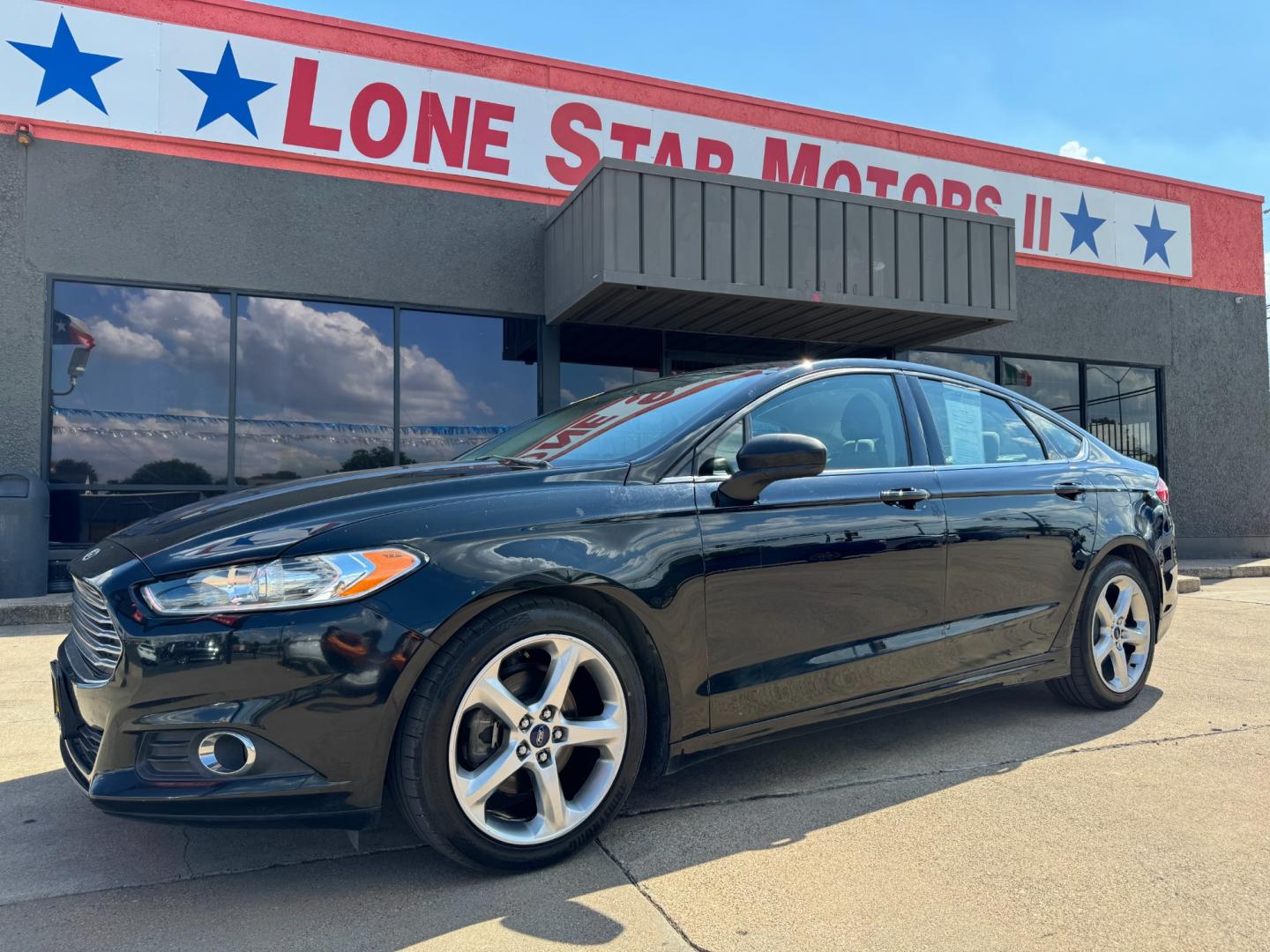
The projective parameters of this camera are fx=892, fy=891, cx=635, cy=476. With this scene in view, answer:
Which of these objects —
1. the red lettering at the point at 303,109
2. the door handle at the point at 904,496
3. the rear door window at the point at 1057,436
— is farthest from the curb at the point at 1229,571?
the red lettering at the point at 303,109

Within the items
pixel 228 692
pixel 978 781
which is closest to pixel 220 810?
pixel 228 692

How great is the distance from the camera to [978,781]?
315 centimetres

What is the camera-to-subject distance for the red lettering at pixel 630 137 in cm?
941

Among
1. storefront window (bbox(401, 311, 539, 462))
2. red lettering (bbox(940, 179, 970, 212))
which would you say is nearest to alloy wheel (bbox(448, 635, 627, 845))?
storefront window (bbox(401, 311, 539, 462))

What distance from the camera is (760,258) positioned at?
792cm

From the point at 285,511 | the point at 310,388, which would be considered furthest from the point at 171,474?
the point at 285,511

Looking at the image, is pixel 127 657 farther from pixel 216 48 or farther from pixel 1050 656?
pixel 216 48

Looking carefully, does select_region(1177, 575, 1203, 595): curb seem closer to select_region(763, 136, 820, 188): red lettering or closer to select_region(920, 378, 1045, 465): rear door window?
select_region(763, 136, 820, 188): red lettering

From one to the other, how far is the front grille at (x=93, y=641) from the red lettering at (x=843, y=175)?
9.47 m

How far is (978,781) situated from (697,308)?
233 inches

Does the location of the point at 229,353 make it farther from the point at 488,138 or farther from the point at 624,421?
the point at 624,421

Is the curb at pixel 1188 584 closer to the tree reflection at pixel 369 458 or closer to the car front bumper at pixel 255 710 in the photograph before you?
the tree reflection at pixel 369 458

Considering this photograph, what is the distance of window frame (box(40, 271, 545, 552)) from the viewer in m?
7.70

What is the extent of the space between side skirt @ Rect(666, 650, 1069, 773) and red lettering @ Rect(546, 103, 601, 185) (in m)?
7.01
